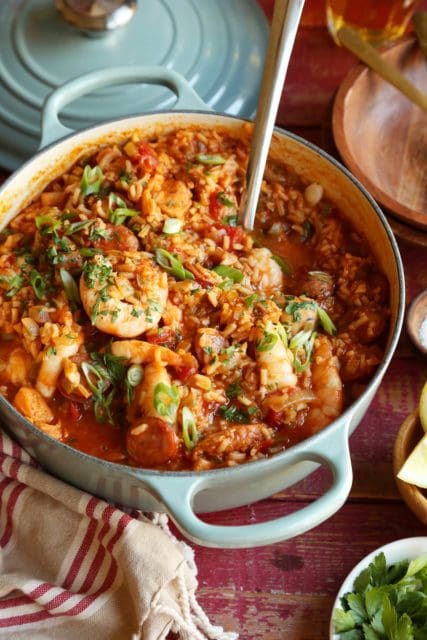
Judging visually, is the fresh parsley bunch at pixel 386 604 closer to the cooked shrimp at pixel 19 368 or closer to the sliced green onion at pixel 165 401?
the sliced green onion at pixel 165 401

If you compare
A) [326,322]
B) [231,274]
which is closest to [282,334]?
[326,322]

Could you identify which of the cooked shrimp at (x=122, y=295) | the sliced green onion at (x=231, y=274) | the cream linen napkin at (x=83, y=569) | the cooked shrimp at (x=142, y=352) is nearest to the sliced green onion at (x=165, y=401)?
the cooked shrimp at (x=142, y=352)

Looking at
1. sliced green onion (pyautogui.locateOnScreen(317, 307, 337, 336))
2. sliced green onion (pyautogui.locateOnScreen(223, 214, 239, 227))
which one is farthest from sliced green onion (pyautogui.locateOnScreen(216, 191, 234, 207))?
sliced green onion (pyautogui.locateOnScreen(317, 307, 337, 336))

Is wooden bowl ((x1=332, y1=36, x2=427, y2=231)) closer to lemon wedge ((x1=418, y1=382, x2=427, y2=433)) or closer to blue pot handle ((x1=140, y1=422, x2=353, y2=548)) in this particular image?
lemon wedge ((x1=418, y1=382, x2=427, y2=433))

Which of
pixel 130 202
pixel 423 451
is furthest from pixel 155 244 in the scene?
pixel 423 451

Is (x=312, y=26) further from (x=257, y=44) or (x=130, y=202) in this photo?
(x=130, y=202)

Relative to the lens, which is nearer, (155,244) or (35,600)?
(35,600)
